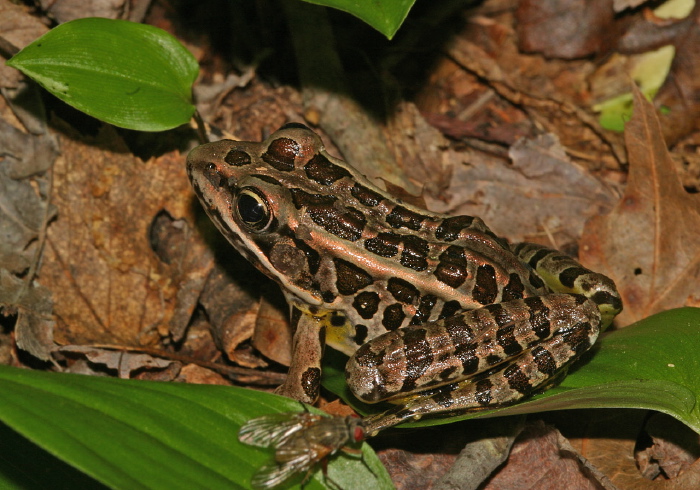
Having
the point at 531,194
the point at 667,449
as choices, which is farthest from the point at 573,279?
the point at 531,194

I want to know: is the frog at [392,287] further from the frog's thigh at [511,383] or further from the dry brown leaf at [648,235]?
the dry brown leaf at [648,235]

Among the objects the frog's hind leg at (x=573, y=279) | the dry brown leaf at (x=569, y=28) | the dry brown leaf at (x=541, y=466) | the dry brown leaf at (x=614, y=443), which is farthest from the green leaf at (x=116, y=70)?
the dry brown leaf at (x=569, y=28)

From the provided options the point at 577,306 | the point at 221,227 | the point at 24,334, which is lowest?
the point at 24,334

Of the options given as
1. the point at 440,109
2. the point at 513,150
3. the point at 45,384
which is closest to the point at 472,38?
the point at 440,109

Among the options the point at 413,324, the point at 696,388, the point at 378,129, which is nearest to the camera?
the point at 696,388

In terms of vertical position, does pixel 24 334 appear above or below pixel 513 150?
below

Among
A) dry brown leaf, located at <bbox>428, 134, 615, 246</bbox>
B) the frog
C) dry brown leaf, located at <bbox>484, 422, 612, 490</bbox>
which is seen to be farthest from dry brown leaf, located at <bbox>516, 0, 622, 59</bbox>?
dry brown leaf, located at <bbox>484, 422, 612, 490</bbox>

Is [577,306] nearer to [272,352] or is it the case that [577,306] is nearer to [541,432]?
[541,432]
